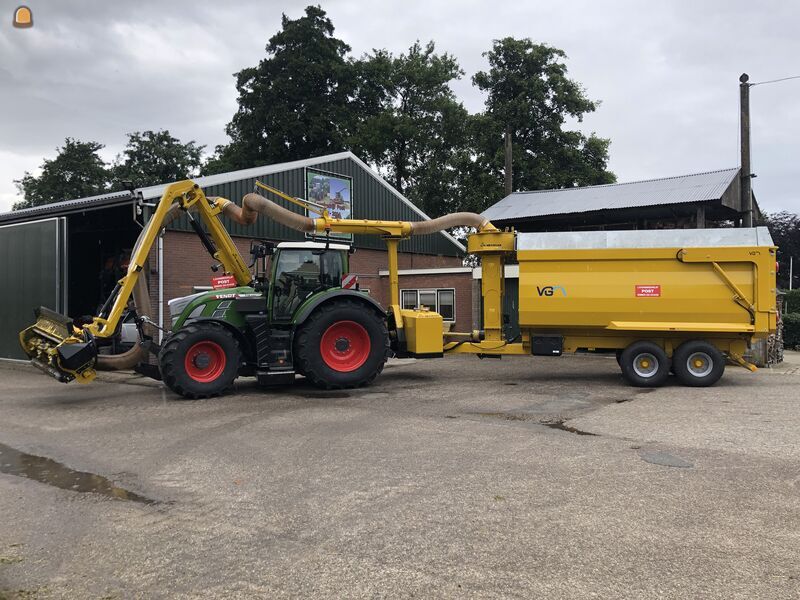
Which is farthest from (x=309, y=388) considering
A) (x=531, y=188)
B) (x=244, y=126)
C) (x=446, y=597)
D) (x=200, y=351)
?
(x=244, y=126)

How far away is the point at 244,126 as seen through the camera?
42875 mm

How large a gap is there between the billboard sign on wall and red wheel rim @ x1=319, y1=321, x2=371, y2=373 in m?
9.52

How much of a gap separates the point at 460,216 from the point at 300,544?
9667 mm

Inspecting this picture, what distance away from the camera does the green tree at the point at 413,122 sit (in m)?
38.7

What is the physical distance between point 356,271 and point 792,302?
740 inches

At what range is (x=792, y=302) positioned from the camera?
1012 inches

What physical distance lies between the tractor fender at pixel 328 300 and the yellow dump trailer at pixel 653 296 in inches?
120

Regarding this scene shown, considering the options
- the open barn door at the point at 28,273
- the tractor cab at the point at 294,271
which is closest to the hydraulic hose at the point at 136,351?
the tractor cab at the point at 294,271

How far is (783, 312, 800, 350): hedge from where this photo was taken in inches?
880

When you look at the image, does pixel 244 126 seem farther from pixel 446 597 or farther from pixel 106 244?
pixel 446 597

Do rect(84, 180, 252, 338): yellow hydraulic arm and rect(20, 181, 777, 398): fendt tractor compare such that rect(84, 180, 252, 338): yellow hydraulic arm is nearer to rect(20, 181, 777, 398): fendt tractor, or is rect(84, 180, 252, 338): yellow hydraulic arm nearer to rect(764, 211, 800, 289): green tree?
rect(20, 181, 777, 398): fendt tractor

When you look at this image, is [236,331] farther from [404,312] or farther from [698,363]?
[698,363]

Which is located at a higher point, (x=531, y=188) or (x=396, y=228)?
(x=531, y=188)

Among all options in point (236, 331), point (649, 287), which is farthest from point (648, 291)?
point (236, 331)
